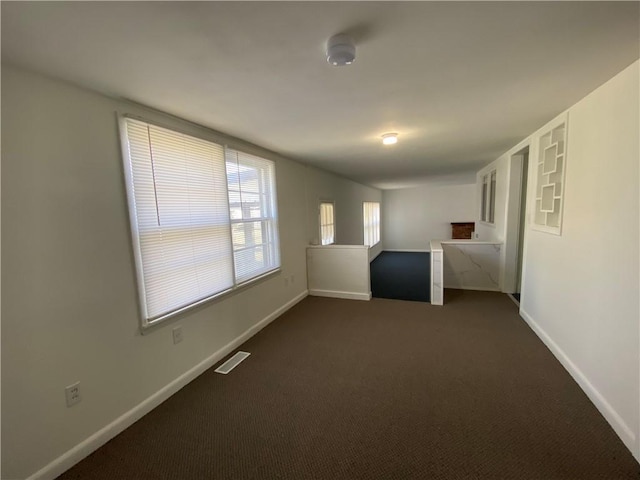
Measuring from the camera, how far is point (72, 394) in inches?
61.4

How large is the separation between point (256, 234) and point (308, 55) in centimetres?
224

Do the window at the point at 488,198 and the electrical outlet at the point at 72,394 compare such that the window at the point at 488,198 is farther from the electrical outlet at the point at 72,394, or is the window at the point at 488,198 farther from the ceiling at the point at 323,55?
the electrical outlet at the point at 72,394

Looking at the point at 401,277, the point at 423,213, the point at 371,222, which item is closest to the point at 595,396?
the point at 401,277

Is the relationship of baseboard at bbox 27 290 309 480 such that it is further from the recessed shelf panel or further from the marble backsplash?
the marble backsplash

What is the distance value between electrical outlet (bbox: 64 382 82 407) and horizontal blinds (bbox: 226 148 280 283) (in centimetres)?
146

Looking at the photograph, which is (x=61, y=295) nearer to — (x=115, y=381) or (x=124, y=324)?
(x=124, y=324)

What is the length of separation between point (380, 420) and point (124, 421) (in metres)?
1.72

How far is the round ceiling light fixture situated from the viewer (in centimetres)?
118

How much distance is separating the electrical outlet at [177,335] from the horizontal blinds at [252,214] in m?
0.78

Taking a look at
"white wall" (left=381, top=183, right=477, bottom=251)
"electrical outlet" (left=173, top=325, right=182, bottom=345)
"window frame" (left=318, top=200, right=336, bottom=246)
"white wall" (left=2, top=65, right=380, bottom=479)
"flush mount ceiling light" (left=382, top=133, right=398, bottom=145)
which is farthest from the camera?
"white wall" (left=381, top=183, right=477, bottom=251)

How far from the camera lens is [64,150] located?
1.52 m

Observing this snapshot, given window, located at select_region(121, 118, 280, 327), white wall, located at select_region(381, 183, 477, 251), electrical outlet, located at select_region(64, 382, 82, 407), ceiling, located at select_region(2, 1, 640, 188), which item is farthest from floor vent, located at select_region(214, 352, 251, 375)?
white wall, located at select_region(381, 183, 477, 251)

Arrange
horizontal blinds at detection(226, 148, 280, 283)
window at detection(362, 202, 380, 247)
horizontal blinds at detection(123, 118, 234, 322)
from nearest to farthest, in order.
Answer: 1. horizontal blinds at detection(123, 118, 234, 322)
2. horizontal blinds at detection(226, 148, 280, 283)
3. window at detection(362, 202, 380, 247)

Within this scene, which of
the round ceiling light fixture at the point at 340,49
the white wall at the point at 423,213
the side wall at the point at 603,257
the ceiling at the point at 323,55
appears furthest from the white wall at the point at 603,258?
the white wall at the point at 423,213
